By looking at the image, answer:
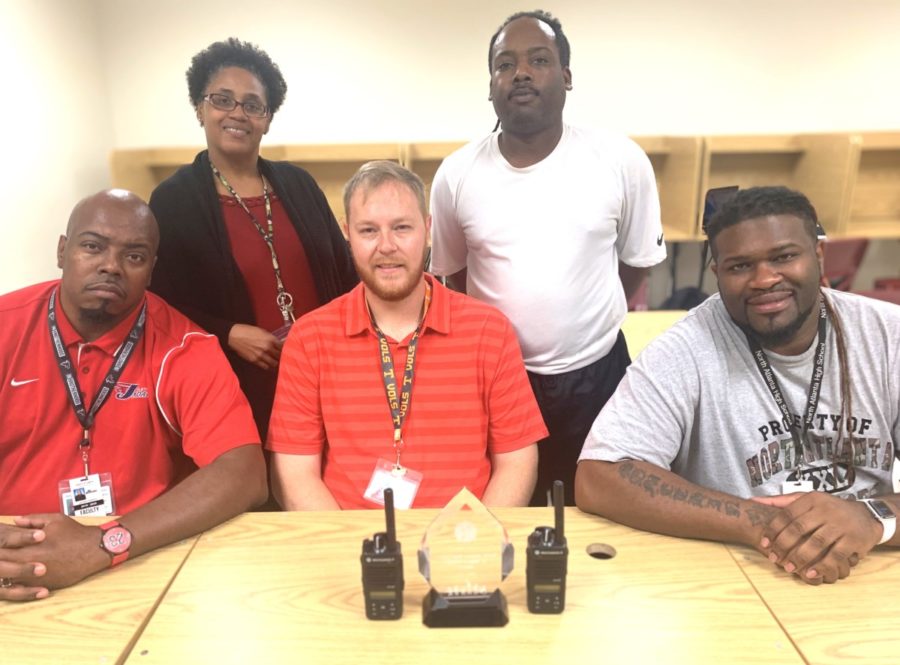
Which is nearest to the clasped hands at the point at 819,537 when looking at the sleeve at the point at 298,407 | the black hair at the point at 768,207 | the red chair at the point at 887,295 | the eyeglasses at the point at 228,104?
the black hair at the point at 768,207

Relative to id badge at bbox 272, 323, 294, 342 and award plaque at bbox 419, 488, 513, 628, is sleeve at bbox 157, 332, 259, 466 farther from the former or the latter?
award plaque at bbox 419, 488, 513, 628

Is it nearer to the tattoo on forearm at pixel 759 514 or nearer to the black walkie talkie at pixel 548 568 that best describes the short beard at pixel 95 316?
the black walkie talkie at pixel 548 568

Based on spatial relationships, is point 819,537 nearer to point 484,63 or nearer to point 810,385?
point 810,385

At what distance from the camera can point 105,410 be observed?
64.6 inches

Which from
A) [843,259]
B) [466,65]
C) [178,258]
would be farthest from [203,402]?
[843,259]

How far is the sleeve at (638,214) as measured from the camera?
6.95 ft

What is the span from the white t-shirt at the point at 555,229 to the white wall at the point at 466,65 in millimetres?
2289

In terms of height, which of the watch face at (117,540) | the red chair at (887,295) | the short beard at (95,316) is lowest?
the watch face at (117,540)

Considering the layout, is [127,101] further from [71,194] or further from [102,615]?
[102,615]

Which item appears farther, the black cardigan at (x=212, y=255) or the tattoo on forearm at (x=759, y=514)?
the black cardigan at (x=212, y=255)

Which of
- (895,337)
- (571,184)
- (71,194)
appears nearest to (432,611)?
(895,337)

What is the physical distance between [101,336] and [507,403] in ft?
3.52

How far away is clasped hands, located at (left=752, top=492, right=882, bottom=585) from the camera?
1.20 metres

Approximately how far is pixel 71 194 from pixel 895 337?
387 centimetres
